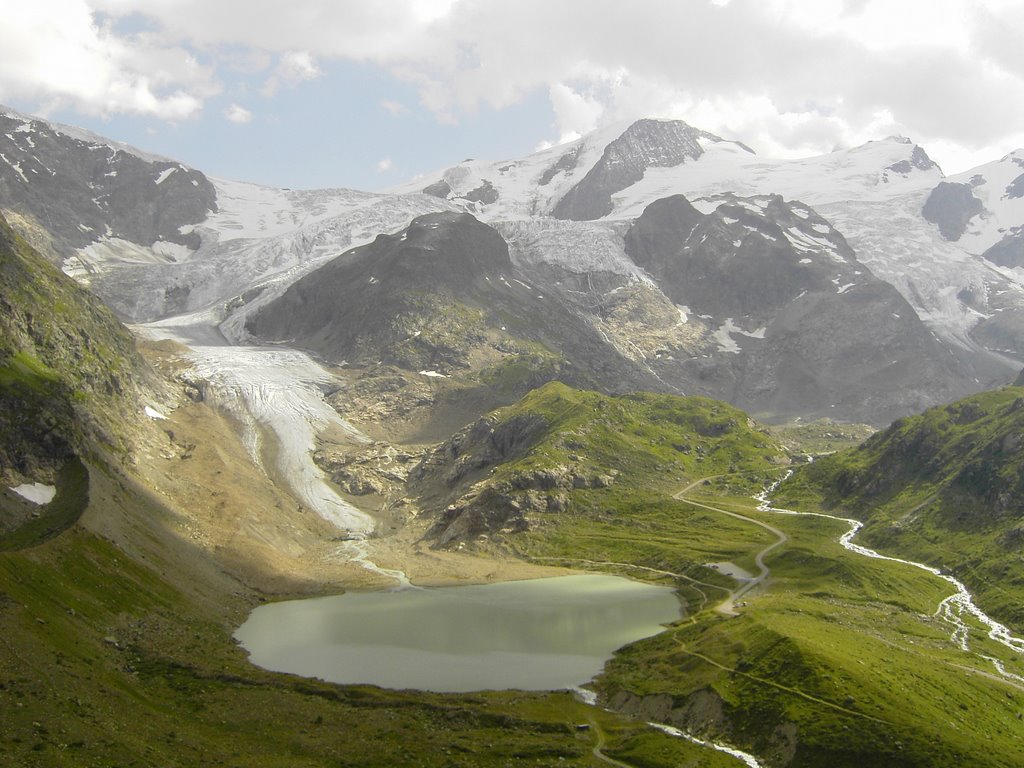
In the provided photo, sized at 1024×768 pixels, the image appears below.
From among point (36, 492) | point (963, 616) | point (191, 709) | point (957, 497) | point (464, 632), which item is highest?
point (957, 497)

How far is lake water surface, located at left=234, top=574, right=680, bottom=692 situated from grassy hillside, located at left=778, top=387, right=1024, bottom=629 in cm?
4400

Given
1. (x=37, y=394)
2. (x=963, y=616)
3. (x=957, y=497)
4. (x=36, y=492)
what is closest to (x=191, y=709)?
(x=36, y=492)

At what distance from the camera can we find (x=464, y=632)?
116750 millimetres

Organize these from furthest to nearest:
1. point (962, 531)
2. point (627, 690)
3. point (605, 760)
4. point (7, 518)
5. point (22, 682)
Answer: point (962, 531) < point (7, 518) < point (627, 690) < point (605, 760) < point (22, 682)

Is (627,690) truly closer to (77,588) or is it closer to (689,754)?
(689,754)

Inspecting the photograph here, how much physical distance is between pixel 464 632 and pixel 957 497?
93249 millimetres

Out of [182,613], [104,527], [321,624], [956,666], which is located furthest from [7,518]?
[956,666]

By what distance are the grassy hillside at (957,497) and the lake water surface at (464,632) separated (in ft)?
144

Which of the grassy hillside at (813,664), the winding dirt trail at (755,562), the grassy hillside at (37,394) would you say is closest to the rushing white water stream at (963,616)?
the grassy hillside at (813,664)

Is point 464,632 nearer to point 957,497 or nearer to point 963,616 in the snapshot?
point 963,616

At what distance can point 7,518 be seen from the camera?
110 metres

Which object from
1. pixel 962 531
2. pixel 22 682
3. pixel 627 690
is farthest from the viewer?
pixel 962 531

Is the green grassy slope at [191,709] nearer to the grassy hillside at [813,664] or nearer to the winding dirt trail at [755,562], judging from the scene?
the grassy hillside at [813,664]

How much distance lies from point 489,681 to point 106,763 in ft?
142
